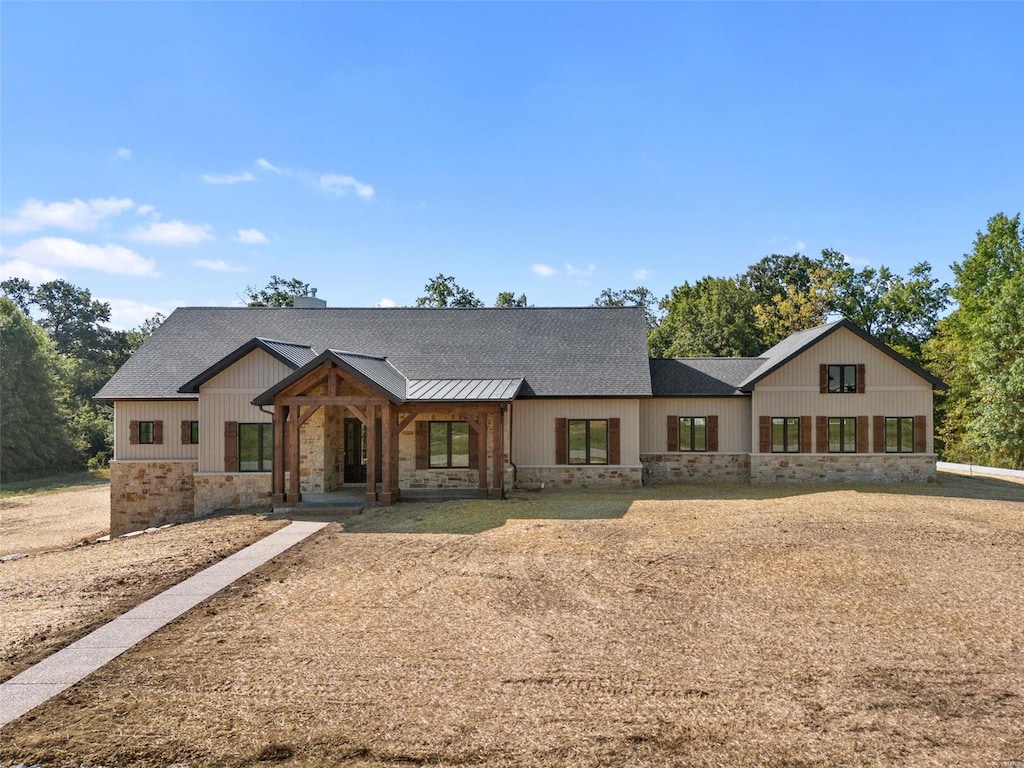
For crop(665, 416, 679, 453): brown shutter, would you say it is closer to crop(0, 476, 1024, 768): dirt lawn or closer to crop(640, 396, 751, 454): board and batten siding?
crop(640, 396, 751, 454): board and batten siding

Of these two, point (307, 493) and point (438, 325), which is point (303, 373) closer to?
point (307, 493)

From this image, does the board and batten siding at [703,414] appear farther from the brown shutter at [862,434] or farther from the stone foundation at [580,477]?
the brown shutter at [862,434]

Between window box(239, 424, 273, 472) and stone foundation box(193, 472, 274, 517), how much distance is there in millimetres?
389

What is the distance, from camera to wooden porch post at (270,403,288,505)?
59.6 ft

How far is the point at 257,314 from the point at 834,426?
72.3ft

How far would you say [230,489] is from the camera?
1995 cm

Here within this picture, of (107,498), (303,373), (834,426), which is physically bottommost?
(107,498)

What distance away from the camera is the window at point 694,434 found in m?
23.8

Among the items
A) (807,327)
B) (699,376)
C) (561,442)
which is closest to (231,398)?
(561,442)

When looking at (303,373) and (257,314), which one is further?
(257,314)

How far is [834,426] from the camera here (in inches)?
909

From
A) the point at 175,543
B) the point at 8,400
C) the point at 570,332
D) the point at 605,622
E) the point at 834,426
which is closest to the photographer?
the point at 605,622

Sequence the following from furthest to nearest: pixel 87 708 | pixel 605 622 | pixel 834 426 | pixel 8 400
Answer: pixel 8 400 < pixel 834 426 < pixel 605 622 < pixel 87 708

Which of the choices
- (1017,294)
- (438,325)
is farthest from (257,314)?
(1017,294)
